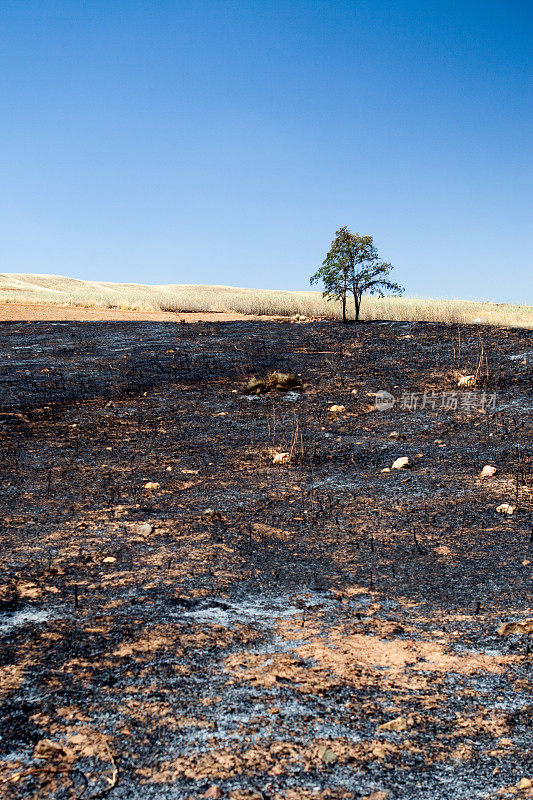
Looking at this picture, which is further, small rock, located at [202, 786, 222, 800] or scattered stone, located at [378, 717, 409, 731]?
scattered stone, located at [378, 717, 409, 731]

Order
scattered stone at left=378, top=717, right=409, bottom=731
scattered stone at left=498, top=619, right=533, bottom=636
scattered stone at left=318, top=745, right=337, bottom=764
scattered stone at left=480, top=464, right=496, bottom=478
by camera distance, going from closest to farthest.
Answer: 1. scattered stone at left=318, top=745, right=337, bottom=764
2. scattered stone at left=378, top=717, right=409, bottom=731
3. scattered stone at left=498, top=619, right=533, bottom=636
4. scattered stone at left=480, top=464, right=496, bottom=478

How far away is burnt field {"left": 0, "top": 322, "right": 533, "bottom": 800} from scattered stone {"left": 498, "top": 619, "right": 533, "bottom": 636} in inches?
1.3

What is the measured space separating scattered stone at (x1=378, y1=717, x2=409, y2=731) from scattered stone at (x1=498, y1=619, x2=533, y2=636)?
0.96 metres

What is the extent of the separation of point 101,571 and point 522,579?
2723 millimetres

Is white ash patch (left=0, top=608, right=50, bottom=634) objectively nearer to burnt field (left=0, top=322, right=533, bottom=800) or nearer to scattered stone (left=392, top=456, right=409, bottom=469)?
burnt field (left=0, top=322, right=533, bottom=800)

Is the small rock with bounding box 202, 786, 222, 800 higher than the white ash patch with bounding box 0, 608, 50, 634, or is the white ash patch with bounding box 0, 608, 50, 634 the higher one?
the small rock with bounding box 202, 786, 222, 800

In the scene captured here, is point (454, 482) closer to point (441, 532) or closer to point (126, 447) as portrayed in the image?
point (441, 532)

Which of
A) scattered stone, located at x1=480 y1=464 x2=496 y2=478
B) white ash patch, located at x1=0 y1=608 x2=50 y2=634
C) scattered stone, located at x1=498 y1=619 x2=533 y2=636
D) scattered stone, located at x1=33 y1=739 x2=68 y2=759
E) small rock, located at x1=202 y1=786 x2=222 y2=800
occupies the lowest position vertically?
scattered stone, located at x1=498 y1=619 x2=533 y2=636

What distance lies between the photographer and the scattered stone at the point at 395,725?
7.31 feet

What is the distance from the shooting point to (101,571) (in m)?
3.77

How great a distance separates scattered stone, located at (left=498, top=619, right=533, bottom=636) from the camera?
2951 millimetres

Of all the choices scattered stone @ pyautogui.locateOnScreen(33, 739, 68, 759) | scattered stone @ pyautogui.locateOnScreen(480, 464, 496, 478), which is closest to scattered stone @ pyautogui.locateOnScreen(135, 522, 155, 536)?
scattered stone @ pyautogui.locateOnScreen(33, 739, 68, 759)

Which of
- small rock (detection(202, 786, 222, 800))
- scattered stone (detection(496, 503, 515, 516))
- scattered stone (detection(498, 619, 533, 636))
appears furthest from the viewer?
scattered stone (detection(496, 503, 515, 516))

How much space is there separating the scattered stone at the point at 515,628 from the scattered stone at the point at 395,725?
959 mm
